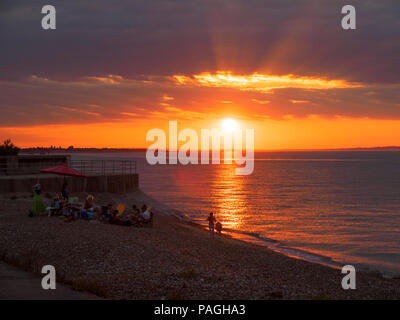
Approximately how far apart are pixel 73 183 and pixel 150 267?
2420 centimetres

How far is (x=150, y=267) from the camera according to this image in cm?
1189

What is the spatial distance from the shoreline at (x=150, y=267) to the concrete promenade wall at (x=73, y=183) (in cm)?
1140

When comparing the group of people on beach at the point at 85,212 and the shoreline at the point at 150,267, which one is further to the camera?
the group of people on beach at the point at 85,212

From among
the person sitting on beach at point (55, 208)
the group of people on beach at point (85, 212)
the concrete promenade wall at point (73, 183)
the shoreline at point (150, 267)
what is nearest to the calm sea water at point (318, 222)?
the shoreline at point (150, 267)

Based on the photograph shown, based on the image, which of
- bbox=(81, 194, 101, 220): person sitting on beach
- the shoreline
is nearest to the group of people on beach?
bbox=(81, 194, 101, 220): person sitting on beach

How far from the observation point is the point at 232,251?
19297 millimetres

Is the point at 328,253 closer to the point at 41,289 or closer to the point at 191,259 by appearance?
the point at 191,259

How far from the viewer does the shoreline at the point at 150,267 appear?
32.5ft

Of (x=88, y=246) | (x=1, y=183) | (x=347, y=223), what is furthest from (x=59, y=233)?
(x=347, y=223)

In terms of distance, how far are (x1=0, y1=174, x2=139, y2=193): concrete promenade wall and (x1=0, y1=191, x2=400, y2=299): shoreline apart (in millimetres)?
11404

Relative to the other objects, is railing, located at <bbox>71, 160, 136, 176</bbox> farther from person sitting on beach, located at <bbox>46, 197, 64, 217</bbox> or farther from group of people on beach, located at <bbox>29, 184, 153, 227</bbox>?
person sitting on beach, located at <bbox>46, 197, 64, 217</bbox>

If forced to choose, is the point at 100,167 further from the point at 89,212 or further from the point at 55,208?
the point at 55,208

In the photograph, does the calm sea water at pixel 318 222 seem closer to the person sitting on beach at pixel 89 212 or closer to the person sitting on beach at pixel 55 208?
the person sitting on beach at pixel 89 212

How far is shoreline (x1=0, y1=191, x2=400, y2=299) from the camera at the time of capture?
9914mm
